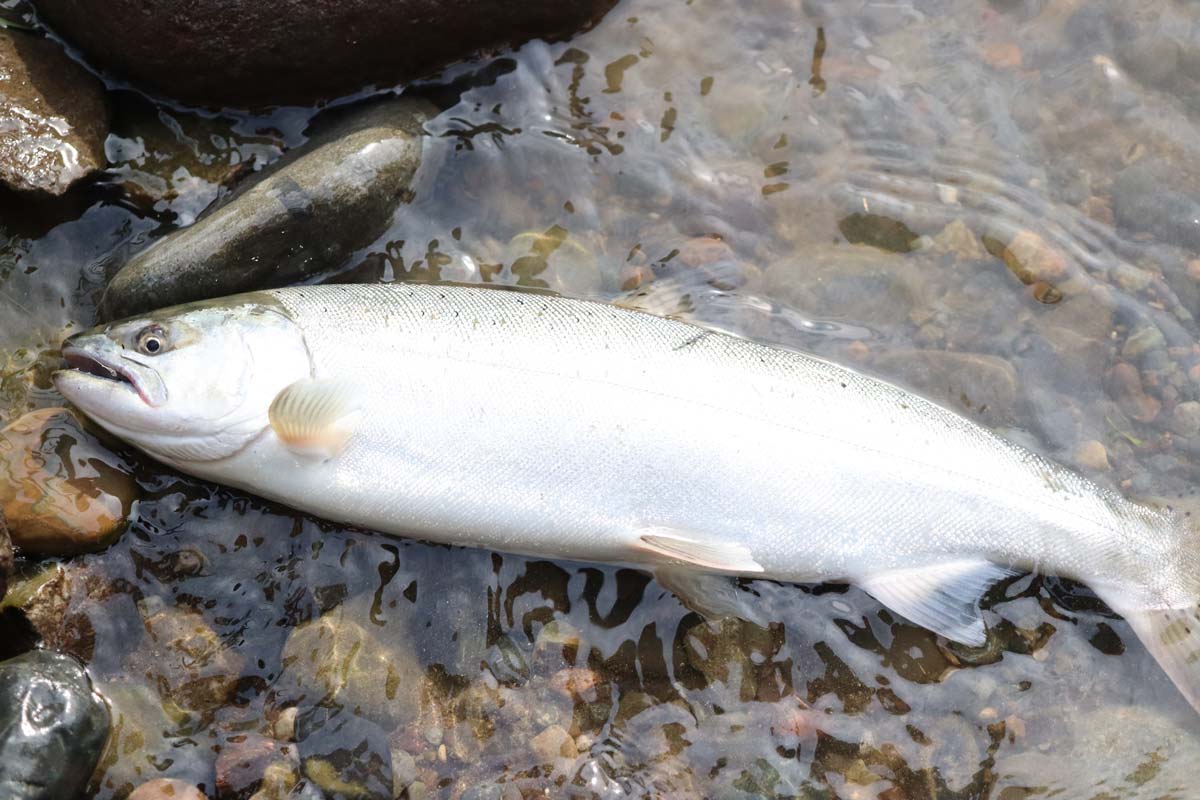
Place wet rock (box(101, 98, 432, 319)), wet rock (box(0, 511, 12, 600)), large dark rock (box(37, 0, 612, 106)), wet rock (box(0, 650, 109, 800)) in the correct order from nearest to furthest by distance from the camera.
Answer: wet rock (box(0, 650, 109, 800))
wet rock (box(0, 511, 12, 600))
wet rock (box(101, 98, 432, 319))
large dark rock (box(37, 0, 612, 106))

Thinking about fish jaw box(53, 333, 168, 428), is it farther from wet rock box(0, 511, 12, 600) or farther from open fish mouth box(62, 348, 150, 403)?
wet rock box(0, 511, 12, 600)

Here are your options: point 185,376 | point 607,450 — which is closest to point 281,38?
point 185,376

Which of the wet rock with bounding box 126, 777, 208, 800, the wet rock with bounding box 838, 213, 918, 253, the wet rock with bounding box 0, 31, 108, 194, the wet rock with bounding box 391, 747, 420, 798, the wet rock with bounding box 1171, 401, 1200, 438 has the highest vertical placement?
the wet rock with bounding box 0, 31, 108, 194

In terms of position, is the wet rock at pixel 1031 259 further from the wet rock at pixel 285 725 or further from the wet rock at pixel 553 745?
the wet rock at pixel 285 725

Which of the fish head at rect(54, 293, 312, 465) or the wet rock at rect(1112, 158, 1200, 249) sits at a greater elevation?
the fish head at rect(54, 293, 312, 465)

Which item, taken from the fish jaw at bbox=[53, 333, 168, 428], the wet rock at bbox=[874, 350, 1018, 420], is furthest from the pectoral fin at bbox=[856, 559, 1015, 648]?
the fish jaw at bbox=[53, 333, 168, 428]

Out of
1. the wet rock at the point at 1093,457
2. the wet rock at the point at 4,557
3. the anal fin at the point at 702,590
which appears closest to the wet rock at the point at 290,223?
the wet rock at the point at 4,557
